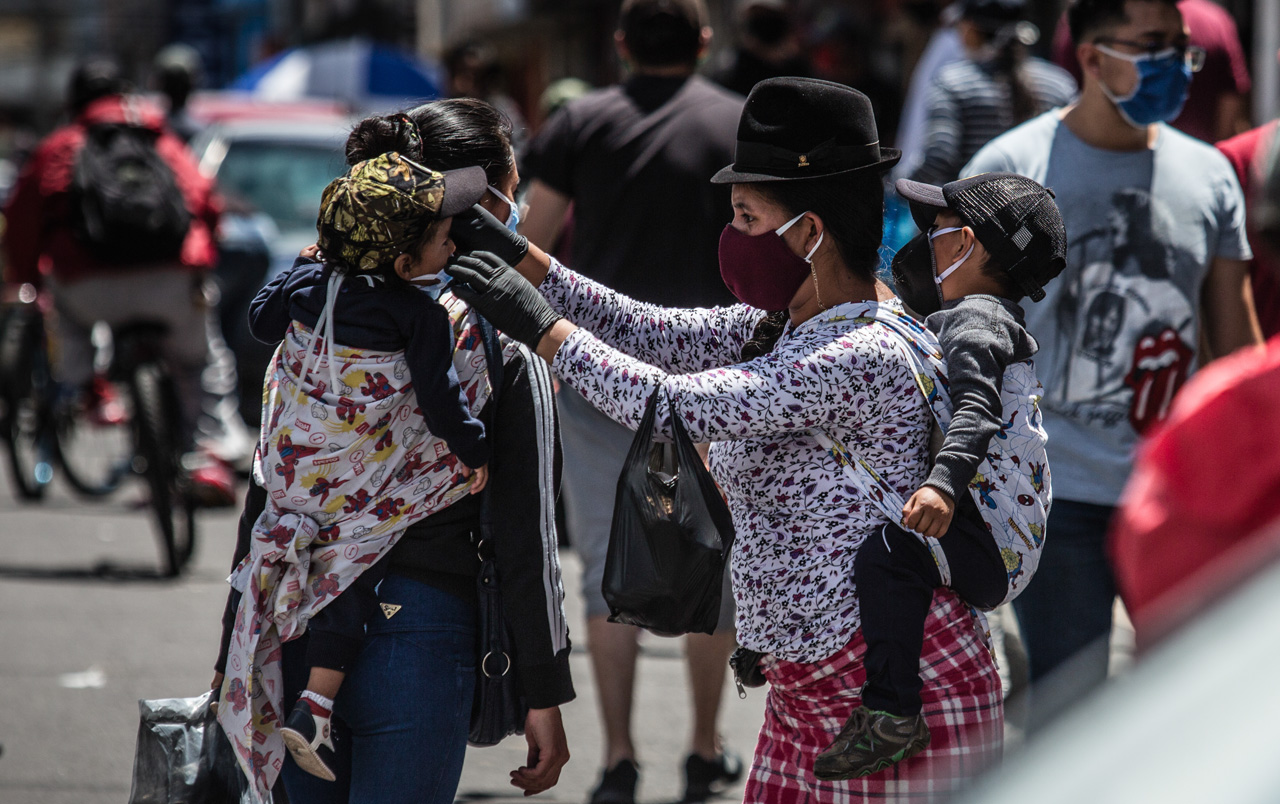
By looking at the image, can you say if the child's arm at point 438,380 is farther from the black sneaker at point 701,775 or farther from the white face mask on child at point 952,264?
the black sneaker at point 701,775

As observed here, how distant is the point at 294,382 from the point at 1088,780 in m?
1.73

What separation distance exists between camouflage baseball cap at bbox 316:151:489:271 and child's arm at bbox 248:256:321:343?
0.24 ft

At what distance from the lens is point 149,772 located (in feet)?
8.90

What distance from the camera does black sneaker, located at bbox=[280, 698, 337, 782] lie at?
8.16ft

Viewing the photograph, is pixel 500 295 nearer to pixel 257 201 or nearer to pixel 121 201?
pixel 121 201

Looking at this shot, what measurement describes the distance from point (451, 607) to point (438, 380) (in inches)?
15.8

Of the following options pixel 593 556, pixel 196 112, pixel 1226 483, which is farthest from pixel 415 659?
pixel 196 112

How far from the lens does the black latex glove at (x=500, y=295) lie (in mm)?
2490

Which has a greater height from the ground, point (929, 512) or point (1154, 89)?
point (1154, 89)

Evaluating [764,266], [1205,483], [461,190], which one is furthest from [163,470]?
[1205,483]

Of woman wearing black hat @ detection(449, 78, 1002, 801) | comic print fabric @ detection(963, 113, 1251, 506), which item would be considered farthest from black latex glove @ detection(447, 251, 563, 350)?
comic print fabric @ detection(963, 113, 1251, 506)

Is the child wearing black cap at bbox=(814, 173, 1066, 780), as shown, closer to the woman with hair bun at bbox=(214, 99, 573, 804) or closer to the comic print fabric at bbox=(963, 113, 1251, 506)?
the woman with hair bun at bbox=(214, 99, 573, 804)

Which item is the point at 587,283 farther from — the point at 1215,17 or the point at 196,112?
the point at 196,112

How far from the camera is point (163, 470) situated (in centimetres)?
708
